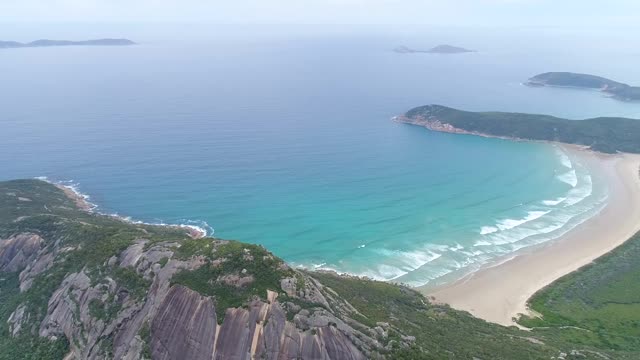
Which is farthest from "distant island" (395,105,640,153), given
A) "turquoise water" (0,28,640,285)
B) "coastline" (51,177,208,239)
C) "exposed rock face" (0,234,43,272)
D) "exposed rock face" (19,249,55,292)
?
"exposed rock face" (19,249,55,292)

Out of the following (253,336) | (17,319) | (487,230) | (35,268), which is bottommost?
(487,230)

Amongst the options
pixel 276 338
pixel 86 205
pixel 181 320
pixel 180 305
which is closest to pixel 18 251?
pixel 86 205

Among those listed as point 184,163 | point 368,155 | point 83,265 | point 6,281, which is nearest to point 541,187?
point 368,155

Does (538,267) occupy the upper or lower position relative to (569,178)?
lower

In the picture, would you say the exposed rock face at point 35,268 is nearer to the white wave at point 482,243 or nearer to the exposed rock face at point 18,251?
the exposed rock face at point 18,251

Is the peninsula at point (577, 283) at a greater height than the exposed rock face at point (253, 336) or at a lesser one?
lesser

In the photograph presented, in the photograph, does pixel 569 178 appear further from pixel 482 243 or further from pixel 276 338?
pixel 276 338

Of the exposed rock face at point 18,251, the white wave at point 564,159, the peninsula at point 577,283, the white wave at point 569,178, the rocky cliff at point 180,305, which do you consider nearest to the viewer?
the rocky cliff at point 180,305

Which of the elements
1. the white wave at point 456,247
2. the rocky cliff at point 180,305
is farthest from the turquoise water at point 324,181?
the rocky cliff at point 180,305
